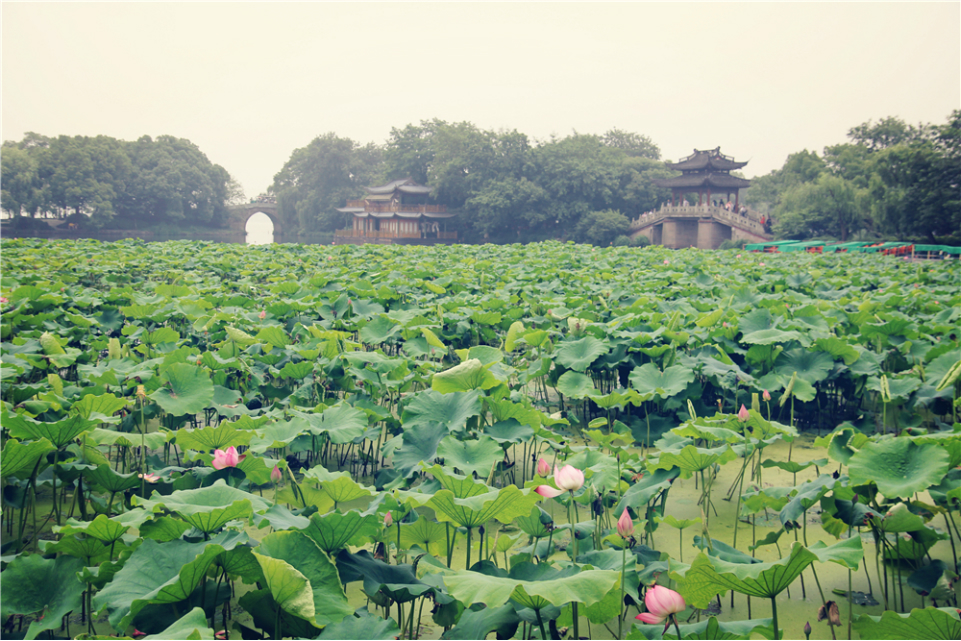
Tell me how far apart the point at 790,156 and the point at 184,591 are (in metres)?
42.8

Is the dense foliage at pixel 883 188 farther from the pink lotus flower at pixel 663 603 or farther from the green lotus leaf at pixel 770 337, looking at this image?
the pink lotus flower at pixel 663 603

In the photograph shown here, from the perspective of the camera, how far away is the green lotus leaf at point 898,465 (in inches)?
56.1

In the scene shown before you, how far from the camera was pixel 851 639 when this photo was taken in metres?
1.46

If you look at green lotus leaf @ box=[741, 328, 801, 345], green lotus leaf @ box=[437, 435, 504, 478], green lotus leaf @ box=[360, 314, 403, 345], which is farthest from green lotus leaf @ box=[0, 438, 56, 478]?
green lotus leaf @ box=[741, 328, 801, 345]

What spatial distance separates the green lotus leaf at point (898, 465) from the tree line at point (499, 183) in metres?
18.7

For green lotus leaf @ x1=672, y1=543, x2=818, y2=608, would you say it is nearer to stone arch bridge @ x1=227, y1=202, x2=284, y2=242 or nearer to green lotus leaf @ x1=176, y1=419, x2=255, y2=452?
green lotus leaf @ x1=176, y1=419, x2=255, y2=452

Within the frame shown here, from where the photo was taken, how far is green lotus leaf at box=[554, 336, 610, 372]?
2979mm

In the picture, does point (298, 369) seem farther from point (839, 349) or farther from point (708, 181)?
point (708, 181)

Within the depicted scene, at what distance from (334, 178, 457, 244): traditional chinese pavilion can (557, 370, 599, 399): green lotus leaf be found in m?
28.2

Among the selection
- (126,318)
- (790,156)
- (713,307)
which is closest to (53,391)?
(126,318)

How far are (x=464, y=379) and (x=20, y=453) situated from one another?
133 centimetres

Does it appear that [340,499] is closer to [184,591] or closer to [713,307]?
[184,591]

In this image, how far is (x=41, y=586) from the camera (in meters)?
1.32

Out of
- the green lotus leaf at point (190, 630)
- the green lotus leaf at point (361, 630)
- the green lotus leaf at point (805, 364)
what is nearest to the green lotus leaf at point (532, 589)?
the green lotus leaf at point (361, 630)
